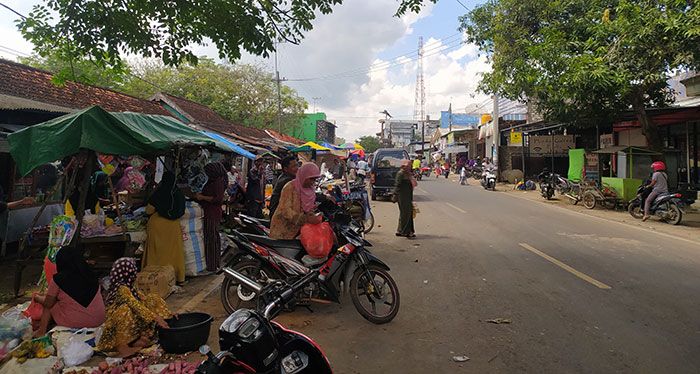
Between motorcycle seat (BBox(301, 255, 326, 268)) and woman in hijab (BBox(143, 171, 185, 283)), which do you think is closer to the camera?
motorcycle seat (BBox(301, 255, 326, 268))

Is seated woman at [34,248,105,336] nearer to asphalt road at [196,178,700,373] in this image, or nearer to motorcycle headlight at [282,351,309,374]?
asphalt road at [196,178,700,373]

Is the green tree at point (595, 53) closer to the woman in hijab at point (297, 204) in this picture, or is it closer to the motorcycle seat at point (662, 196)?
the motorcycle seat at point (662, 196)

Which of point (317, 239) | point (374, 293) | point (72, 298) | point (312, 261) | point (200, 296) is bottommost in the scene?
point (200, 296)

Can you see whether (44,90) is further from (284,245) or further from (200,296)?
(284,245)

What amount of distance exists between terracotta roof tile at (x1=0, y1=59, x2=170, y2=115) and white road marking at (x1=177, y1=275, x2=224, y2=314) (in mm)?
5056

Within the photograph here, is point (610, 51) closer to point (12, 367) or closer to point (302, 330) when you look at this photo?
point (302, 330)

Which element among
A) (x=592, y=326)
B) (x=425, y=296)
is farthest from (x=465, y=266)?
(x=592, y=326)

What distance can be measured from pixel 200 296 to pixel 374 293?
236cm

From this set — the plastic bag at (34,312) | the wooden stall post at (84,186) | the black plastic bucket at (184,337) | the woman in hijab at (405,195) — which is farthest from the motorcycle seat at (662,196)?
the plastic bag at (34,312)

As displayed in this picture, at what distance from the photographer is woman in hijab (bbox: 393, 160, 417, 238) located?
30.1 ft

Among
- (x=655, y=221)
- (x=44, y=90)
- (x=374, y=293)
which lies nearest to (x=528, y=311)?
(x=374, y=293)

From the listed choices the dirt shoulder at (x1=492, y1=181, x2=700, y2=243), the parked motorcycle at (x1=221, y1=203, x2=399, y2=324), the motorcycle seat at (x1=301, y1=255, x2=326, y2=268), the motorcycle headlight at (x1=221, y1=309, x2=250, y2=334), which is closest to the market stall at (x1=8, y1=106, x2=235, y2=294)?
the parked motorcycle at (x1=221, y1=203, x2=399, y2=324)

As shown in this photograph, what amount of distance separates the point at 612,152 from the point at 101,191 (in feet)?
49.4

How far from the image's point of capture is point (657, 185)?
11.6m
